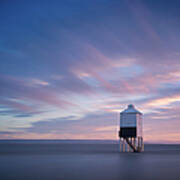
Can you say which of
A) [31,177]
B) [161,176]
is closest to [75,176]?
[31,177]

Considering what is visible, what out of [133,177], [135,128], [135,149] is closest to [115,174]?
[133,177]

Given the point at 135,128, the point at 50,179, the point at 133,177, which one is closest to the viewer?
the point at 50,179

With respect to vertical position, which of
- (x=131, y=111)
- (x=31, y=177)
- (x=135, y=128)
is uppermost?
(x=131, y=111)

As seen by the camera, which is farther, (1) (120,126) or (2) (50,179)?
(1) (120,126)

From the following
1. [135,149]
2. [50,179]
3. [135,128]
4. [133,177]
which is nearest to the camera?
[50,179]

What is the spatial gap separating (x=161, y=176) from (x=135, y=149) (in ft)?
94.6

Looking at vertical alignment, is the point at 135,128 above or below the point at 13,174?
above

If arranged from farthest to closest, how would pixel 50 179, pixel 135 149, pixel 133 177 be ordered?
pixel 135 149, pixel 133 177, pixel 50 179

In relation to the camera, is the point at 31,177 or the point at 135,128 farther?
the point at 135,128

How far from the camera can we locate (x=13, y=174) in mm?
22156

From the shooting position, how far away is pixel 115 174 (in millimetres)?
22891

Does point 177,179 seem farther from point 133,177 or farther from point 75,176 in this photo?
point 75,176

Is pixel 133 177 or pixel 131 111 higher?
pixel 131 111

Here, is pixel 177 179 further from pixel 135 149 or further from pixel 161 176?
pixel 135 149
